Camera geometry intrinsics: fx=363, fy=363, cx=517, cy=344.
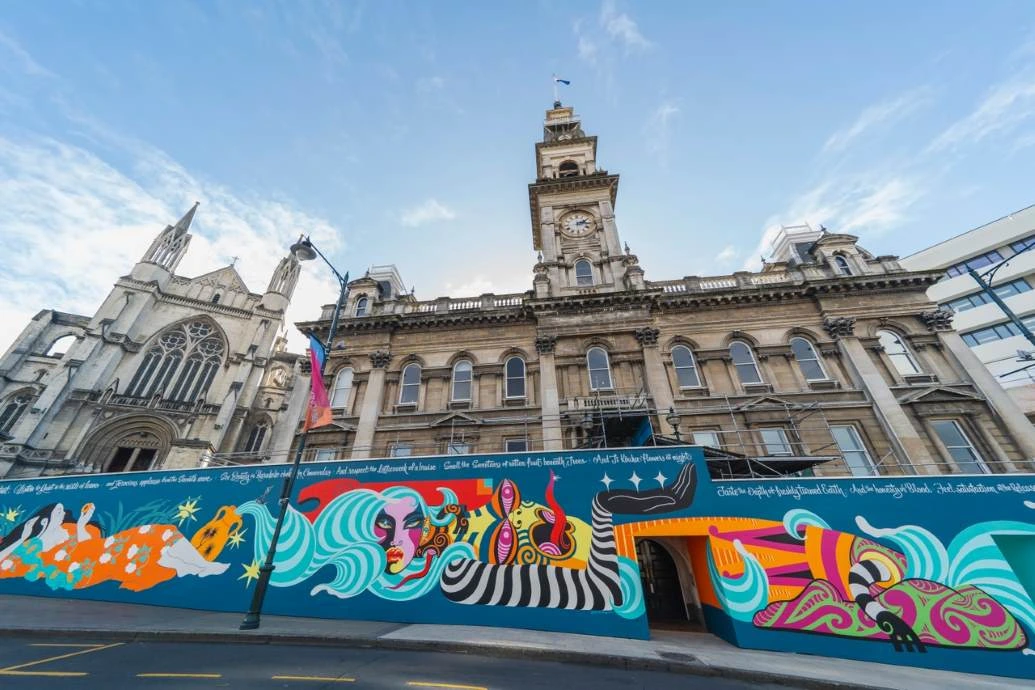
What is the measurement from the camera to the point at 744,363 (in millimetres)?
18078

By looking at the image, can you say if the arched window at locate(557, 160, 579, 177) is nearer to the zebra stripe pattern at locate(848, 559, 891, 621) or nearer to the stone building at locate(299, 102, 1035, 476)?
the stone building at locate(299, 102, 1035, 476)

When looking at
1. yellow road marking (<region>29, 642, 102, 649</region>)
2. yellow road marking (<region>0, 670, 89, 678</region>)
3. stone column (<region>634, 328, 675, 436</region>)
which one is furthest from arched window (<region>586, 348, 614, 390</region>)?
yellow road marking (<region>29, 642, 102, 649</region>)

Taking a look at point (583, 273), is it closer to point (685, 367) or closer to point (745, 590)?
point (685, 367)

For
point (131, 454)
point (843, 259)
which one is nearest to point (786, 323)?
point (843, 259)

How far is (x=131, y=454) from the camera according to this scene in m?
29.6

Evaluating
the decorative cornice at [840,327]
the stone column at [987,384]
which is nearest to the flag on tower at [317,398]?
the decorative cornice at [840,327]

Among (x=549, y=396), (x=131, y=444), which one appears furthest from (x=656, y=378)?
(x=131, y=444)

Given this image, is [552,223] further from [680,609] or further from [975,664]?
[975,664]

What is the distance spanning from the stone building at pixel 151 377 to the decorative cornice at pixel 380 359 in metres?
11.0

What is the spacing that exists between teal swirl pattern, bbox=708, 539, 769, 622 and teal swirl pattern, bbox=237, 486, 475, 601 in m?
6.87

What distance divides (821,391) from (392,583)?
19.0 metres

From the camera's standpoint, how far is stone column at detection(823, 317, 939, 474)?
14398mm

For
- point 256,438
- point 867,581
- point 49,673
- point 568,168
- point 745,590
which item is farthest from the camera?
point 256,438

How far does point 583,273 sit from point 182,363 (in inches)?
1511
